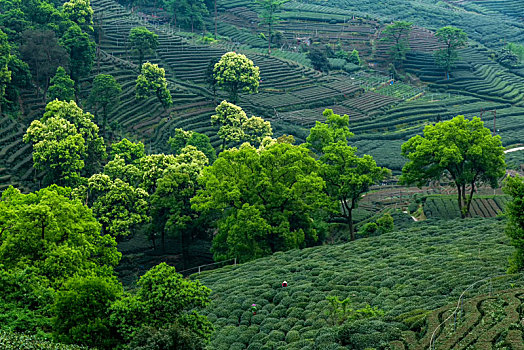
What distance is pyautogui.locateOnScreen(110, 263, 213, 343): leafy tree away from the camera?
83.9ft

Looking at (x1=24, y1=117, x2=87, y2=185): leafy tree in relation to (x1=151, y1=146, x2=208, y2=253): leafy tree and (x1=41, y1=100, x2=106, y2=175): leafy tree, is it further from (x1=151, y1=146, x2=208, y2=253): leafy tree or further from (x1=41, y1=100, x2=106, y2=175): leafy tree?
(x1=151, y1=146, x2=208, y2=253): leafy tree

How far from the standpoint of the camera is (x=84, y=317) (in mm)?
25875

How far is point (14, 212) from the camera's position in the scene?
3597 cm

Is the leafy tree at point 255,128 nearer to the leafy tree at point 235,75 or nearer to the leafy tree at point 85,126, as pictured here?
the leafy tree at point 235,75

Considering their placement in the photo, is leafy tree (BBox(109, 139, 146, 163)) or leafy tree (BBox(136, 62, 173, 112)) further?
leafy tree (BBox(136, 62, 173, 112))

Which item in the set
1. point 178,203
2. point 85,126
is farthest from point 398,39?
point 178,203

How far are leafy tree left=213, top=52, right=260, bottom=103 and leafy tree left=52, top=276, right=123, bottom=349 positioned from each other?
58.4 meters

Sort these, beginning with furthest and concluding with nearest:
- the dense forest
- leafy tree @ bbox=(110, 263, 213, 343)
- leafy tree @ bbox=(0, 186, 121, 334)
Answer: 1. leafy tree @ bbox=(0, 186, 121, 334)
2. the dense forest
3. leafy tree @ bbox=(110, 263, 213, 343)

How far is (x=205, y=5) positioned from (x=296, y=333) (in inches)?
3826

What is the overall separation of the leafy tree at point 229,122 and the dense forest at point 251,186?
1.15 ft

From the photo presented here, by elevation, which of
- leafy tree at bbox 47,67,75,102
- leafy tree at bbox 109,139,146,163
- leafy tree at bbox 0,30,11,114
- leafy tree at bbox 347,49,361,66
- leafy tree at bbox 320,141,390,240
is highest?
leafy tree at bbox 0,30,11,114

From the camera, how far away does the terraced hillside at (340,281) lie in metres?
30.2

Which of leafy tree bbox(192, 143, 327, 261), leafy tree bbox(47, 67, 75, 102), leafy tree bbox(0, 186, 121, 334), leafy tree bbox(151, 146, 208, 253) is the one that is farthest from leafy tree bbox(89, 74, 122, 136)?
leafy tree bbox(0, 186, 121, 334)

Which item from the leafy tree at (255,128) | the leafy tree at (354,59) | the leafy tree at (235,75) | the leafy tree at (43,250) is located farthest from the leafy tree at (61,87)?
the leafy tree at (354,59)
